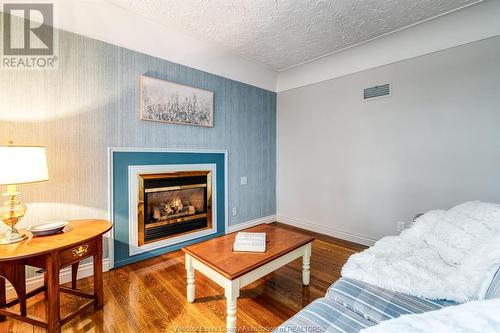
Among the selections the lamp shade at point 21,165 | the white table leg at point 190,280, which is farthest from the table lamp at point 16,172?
the white table leg at point 190,280

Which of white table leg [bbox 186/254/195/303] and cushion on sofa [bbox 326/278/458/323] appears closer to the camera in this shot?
cushion on sofa [bbox 326/278/458/323]

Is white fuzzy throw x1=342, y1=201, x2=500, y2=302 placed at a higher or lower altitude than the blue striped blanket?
higher

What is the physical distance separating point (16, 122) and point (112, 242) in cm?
131

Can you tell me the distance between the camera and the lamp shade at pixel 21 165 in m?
1.32

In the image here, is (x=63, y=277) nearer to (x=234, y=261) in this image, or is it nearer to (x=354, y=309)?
(x=234, y=261)

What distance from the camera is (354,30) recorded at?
2.50 m

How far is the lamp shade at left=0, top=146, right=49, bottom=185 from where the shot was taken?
132 centimetres

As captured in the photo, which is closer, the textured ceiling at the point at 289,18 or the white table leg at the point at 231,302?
the white table leg at the point at 231,302

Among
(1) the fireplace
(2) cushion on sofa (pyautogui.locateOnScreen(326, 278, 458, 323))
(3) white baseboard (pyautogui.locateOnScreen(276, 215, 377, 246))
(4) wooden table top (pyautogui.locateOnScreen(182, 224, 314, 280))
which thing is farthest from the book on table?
(3) white baseboard (pyautogui.locateOnScreen(276, 215, 377, 246))

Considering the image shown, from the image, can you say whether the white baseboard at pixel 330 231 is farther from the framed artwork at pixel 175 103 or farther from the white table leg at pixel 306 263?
the framed artwork at pixel 175 103

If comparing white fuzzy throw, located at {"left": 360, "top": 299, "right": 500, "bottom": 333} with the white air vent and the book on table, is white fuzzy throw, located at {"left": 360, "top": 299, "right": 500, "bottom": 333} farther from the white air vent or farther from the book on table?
the white air vent

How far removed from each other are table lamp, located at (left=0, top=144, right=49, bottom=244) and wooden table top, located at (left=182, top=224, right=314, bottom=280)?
1.10m

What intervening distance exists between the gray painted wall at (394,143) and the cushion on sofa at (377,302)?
1.76 metres

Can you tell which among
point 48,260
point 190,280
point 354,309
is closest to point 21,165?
point 48,260
